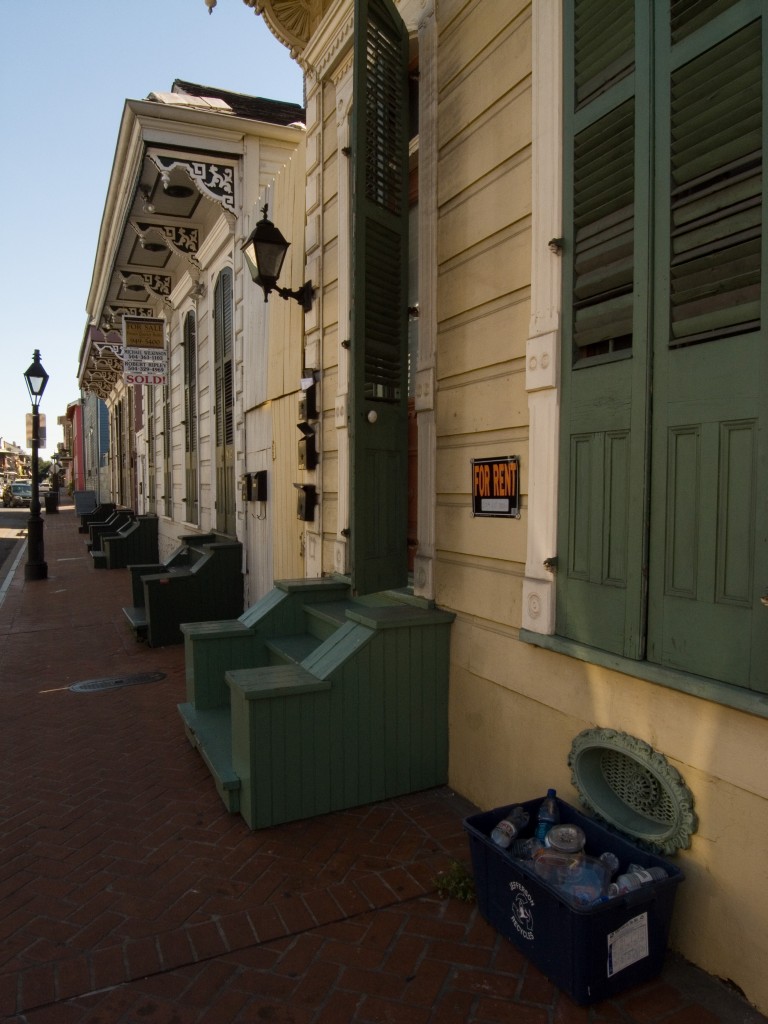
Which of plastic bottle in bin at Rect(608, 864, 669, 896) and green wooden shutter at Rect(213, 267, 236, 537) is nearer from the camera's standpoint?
plastic bottle in bin at Rect(608, 864, 669, 896)

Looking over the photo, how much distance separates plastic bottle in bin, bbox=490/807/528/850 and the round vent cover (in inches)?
12.8

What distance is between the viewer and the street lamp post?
47.5ft

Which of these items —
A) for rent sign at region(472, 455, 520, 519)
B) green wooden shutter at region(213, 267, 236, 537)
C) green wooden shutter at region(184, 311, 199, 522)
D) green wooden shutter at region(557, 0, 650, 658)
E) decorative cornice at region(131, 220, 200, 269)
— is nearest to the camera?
green wooden shutter at region(557, 0, 650, 658)

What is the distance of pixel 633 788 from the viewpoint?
308cm

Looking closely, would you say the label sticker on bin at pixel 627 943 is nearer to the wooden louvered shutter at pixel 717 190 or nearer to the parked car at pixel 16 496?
the wooden louvered shutter at pixel 717 190

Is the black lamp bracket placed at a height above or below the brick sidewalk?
above

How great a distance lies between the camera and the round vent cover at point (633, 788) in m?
2.72

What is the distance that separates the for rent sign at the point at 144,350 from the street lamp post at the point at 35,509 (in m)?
2.80

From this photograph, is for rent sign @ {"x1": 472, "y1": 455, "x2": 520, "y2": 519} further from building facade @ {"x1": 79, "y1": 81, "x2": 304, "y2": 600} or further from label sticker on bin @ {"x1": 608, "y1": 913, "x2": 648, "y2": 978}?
building facade @ {"x1": 79, "y1": 81, "x2": 304, "y2": 600}

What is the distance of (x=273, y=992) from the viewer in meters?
2.63

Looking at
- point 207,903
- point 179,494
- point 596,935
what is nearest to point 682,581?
point 596,935

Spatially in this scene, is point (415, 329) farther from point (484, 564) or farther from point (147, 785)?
point (147, 785)

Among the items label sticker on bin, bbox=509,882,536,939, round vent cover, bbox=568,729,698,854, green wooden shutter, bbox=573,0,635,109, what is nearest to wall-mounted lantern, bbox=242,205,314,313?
green wooden shutter, bbox=573,0,635,109

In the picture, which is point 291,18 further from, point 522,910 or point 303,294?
point 522,910
